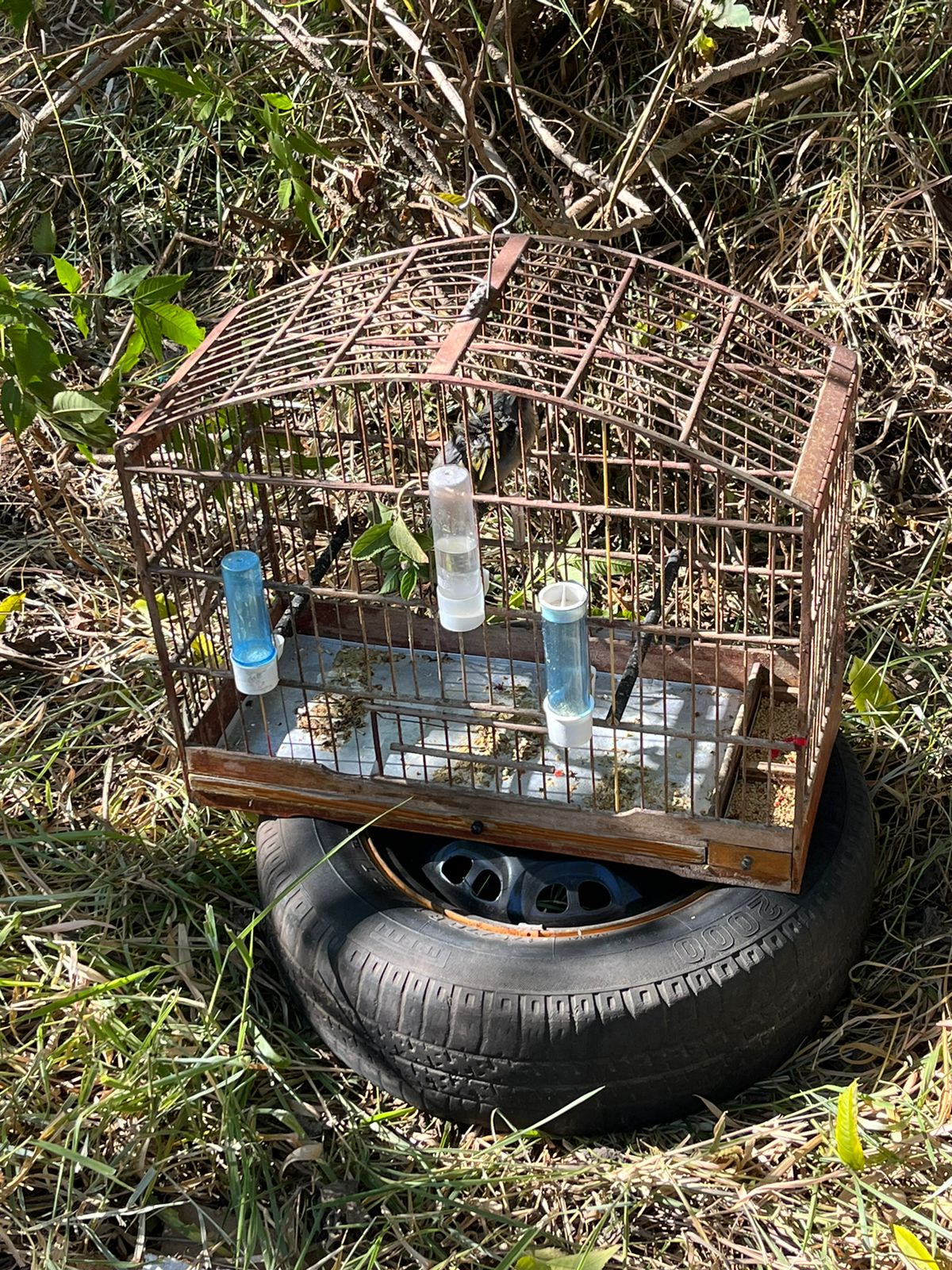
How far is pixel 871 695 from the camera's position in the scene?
310 centimetres

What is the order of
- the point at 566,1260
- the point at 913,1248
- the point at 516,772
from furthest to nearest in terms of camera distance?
the point at 516,772 < the point at 566,1260 < the point at 913,1248

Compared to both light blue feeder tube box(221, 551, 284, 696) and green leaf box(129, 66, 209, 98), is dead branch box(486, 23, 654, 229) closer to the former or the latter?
green leaf box(129, 66, 209, 98)

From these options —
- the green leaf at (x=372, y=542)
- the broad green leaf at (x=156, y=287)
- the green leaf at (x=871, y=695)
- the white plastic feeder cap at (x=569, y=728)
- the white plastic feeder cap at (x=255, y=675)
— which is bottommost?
the green leaf at (x=871, y=695)

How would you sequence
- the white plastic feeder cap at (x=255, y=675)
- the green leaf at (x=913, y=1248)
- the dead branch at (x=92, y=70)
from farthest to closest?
the dead branch at (x=92, y=70), the white plastic feeder cap at (x=255, y=675), the green leaf at (x=913, y=1248)

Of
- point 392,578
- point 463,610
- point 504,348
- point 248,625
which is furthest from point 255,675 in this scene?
point 504,348

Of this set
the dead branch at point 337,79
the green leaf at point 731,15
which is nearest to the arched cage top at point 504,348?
the green leaf at point 731,15

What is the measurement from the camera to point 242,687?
2.51 m

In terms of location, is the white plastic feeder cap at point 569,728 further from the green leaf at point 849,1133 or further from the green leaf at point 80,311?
the green leaf at point 80,311

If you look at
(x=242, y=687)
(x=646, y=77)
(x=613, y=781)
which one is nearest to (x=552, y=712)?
(x=613, y=781)

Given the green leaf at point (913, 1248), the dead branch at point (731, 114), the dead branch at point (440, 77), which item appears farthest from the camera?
the dead branch at point (731, 114)

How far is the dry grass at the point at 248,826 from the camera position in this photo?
229cm

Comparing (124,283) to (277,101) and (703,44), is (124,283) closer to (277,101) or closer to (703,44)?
(277,101)

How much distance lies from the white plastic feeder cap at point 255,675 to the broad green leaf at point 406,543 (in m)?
0.37

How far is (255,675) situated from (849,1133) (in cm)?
122
